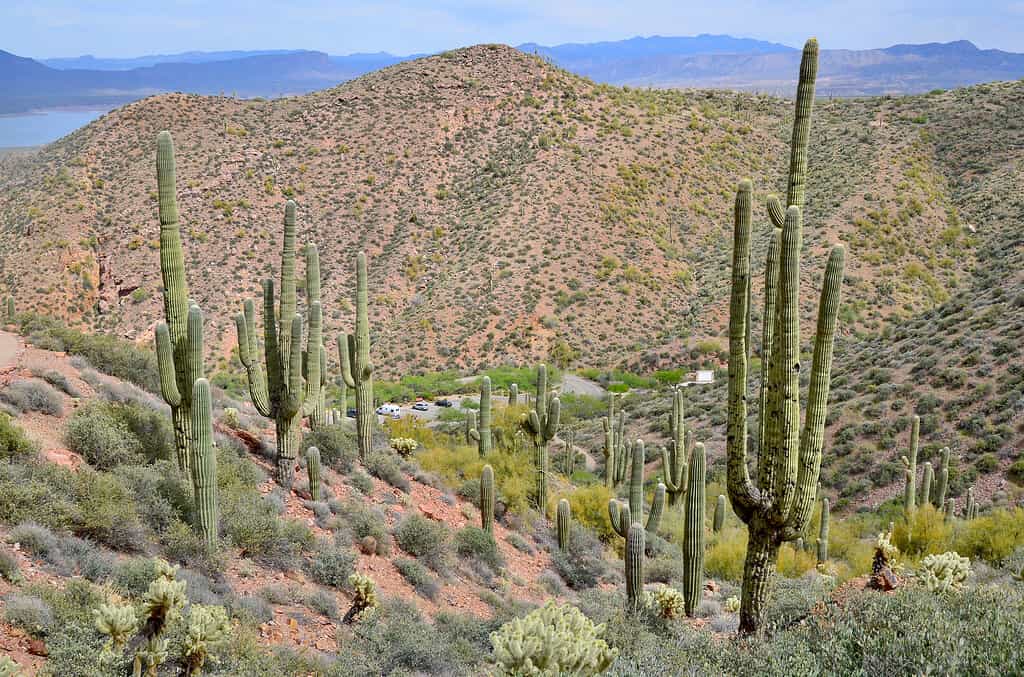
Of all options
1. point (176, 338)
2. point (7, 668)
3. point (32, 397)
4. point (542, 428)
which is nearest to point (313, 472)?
point (176, 338)

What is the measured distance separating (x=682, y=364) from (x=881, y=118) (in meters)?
33.4

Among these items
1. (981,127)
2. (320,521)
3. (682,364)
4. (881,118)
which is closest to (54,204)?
(682,364)

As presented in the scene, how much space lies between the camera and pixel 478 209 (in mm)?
44812

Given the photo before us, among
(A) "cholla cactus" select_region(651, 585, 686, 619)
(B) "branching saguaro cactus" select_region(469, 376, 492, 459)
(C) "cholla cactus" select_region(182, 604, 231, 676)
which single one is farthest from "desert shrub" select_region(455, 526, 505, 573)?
(C) "cholla cactus" select_region(182, 604, 231, 676)

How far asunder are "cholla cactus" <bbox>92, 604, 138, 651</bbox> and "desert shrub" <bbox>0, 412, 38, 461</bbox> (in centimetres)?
395

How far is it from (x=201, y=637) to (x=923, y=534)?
11.7 metres

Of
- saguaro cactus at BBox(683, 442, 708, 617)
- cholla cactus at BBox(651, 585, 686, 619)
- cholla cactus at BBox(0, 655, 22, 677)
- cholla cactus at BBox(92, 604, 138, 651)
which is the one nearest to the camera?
cholla cactus at BBox(0, 655, 22, 677)

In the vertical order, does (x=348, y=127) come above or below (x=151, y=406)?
above

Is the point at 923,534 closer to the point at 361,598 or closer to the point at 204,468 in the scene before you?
the point at 361,598

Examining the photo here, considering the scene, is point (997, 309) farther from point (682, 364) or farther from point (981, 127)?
point (981, 127)

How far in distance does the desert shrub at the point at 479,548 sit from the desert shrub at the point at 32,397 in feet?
19.8

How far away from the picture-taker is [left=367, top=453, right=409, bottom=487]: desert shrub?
14070 millimetres

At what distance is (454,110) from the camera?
5144 cm

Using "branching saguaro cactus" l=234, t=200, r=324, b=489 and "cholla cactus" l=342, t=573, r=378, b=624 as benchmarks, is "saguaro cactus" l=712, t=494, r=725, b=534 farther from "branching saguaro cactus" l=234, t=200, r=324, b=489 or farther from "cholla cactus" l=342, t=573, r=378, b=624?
"cholla cactus" l=342, t=573, r=378, b=624
